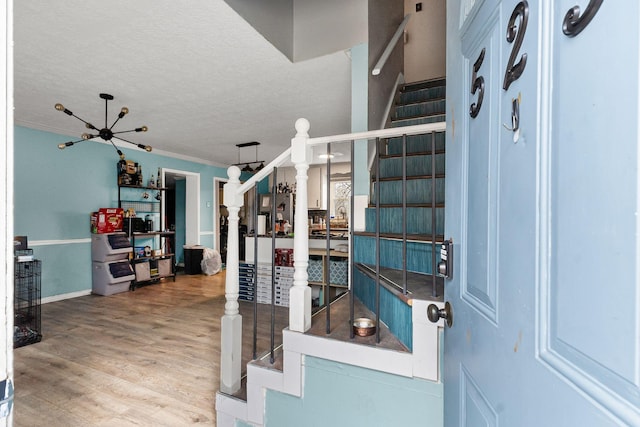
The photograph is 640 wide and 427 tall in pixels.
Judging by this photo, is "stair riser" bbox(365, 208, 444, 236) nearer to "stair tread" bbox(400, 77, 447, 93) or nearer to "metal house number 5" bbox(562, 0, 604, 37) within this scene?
"metal house number 5" bbox(562, 0, 604, 37)

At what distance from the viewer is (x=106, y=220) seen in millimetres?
5051

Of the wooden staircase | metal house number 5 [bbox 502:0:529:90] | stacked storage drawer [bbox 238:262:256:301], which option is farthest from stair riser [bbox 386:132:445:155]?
stacked storage drawer [bbox 238:262:256:301]

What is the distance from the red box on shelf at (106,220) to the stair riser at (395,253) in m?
4.60

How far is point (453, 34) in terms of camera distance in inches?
36.0

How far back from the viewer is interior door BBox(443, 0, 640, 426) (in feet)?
1.11

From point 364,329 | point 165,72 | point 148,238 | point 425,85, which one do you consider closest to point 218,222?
point 148,238

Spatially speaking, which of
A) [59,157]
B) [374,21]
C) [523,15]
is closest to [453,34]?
[523,15]

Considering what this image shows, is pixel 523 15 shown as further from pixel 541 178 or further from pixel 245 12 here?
pixel 245 12

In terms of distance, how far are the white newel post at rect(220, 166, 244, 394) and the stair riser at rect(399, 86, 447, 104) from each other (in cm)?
245

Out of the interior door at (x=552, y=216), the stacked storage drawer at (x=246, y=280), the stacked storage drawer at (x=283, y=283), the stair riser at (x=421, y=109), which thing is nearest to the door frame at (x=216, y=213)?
the stacked storage drawer at (x=246, y=280)

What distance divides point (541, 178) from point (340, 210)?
7406 millimetres

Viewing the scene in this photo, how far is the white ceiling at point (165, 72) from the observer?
2115mm

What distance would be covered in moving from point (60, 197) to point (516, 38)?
5.99 m

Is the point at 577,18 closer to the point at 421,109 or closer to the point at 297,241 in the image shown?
the point at 297,241
